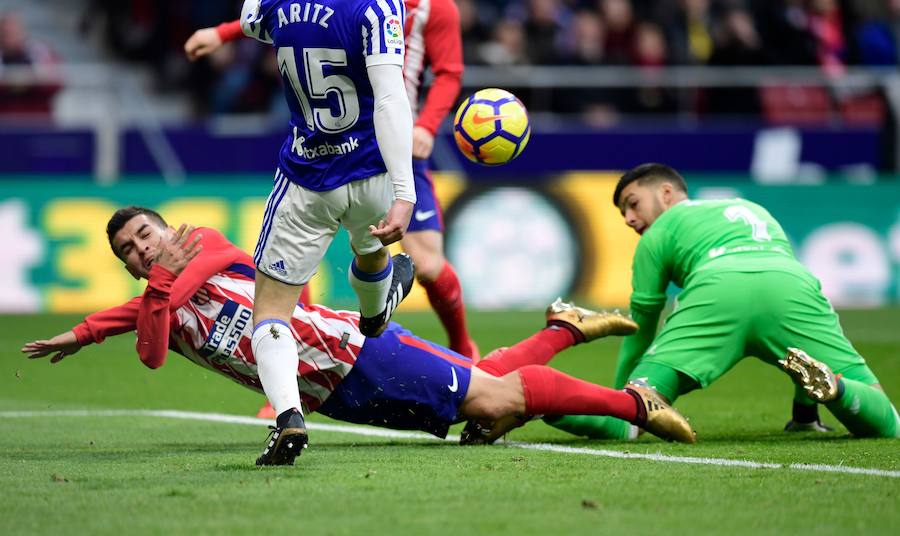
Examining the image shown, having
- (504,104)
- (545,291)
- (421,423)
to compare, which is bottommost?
(545,291)

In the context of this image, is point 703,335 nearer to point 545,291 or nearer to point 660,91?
point 545,291

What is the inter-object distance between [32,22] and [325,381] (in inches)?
611

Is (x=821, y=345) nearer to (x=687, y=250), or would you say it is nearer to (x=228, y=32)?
(x=687, y=250)

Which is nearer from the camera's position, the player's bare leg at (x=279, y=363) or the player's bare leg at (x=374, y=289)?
the player's bare leg at (x=279, y=363)

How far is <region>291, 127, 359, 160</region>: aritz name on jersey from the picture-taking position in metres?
5.61

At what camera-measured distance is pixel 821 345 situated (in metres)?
6.32

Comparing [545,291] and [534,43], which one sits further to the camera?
[534,43]

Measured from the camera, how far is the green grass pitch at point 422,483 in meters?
4.14

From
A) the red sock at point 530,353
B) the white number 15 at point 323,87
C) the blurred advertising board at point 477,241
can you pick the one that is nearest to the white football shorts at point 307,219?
the white number 15 at point 323,87

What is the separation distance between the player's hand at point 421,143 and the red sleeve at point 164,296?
75.2 inches

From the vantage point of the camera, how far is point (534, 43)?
1711 cm

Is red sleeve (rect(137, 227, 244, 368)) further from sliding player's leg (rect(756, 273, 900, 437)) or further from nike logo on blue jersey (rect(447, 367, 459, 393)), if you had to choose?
sliding player's leg (rect(756, 273, 900, 437))

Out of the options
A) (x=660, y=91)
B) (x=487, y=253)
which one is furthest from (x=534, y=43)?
(x=487, y=253)

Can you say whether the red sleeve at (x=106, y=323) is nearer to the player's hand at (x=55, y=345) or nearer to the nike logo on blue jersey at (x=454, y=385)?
the player's hand at (x=55, y=345)
